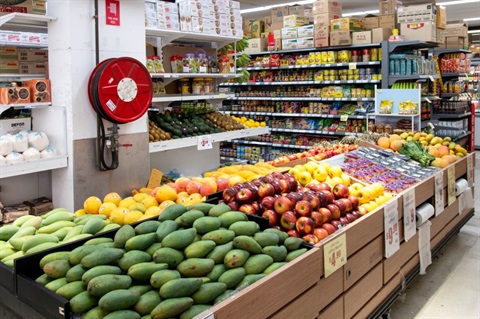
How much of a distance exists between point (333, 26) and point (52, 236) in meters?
6.56

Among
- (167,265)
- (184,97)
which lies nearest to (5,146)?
(167,265)

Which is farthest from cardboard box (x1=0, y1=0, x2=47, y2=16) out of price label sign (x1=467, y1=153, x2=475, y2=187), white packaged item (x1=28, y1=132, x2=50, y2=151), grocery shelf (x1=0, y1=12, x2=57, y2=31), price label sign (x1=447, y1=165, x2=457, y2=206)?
price label sign (x1=467, y1=153, x2=475, y2=187)

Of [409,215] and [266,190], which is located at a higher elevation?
[266,190]

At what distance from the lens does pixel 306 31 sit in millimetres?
8078

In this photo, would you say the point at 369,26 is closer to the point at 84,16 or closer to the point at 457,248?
the point at 457,248

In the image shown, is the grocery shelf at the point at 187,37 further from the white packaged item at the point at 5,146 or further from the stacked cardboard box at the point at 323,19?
the stacked cardboard box at the point at 323,19

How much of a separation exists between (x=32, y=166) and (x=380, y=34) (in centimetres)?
588

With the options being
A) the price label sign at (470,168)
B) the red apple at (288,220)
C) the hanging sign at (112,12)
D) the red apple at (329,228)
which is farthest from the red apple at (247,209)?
the price label sign at (470,168)

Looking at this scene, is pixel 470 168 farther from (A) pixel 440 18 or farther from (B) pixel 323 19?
(B) pixel 323 19

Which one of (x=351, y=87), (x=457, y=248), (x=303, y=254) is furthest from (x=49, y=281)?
(x=351, y=87)

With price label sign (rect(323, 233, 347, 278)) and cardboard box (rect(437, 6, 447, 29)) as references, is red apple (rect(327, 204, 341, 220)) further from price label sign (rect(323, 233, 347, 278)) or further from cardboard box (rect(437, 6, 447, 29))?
cardboard box (rect(437, 6, 447, 29))

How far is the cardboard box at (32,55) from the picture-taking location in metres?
4.21

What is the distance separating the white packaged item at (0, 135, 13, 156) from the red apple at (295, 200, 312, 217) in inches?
73.4

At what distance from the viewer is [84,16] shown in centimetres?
319
